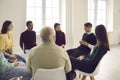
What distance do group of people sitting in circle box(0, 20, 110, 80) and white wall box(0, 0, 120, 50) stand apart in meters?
2.49

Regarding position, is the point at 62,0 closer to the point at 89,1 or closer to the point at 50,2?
the point at 50,2

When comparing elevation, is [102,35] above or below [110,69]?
above

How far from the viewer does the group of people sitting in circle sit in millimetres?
2758

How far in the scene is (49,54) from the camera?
8.98 ft

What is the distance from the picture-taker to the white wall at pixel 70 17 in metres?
7.42

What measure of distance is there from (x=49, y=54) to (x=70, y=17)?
617 centimetres

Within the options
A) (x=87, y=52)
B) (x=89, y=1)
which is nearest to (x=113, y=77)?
(x=87, y=52)

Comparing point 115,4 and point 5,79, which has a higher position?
point 115,4

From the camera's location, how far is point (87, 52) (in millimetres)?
4668

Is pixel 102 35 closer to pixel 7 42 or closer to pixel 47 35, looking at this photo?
pixel 47 35

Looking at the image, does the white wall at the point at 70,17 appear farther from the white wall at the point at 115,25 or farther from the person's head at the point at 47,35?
the person's head at the point at 47,35

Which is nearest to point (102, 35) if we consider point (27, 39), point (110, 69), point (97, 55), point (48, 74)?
point (97, 55)

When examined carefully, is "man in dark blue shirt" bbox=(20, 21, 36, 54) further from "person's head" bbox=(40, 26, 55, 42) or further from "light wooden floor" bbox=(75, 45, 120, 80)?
"person's head" bbox=(40, 26, 55, 42)

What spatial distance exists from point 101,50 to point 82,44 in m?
1.00
